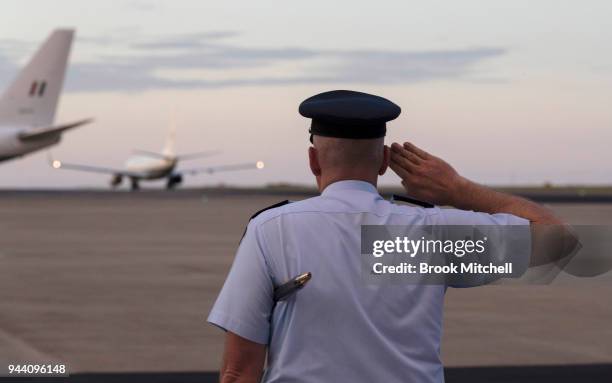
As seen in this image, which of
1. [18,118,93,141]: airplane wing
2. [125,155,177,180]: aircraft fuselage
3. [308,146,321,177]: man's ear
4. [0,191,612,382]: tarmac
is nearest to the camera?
[308,146,321,177]: man's ear

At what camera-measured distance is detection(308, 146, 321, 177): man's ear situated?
3.10 meters

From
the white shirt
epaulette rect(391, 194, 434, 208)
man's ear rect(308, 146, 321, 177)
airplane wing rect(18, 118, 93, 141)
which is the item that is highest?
man's ear rect(308, 146, 321, 177)

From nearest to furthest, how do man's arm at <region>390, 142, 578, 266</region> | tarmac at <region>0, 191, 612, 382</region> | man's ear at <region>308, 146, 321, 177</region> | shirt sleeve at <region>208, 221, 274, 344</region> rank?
shirt sleeve at <region>208, 221, 274, 344</region> → man's arm at <region>390, 142, 578, 266</region> → man's ear at <region>308, 146, 321, 177</region> → tarmac at <region>0, 191, 612, 382</region>

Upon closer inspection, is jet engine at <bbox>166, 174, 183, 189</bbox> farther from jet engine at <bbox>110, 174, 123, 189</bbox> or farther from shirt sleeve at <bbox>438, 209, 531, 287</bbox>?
shirt sleeve at <bbox>438, 209, 531, 287</bbox>

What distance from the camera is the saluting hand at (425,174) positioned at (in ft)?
10.0

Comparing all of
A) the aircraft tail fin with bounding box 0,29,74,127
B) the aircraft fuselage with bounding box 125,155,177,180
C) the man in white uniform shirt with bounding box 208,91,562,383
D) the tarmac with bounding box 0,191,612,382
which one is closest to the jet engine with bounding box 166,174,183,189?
the aircraft fuselage with bounding box 125,155,177,180

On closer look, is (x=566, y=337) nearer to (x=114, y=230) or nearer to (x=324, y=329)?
(x=324, y=329)

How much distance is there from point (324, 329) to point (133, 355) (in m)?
8.39

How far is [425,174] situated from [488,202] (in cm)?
23

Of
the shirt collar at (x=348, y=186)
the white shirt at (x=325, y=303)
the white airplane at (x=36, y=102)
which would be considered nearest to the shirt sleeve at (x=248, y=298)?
the white shirt at (x=325, y=303)

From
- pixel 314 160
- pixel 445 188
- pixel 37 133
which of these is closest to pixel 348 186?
pixel 314 160

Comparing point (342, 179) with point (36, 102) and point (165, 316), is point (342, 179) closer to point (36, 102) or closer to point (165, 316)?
point (165, 316)

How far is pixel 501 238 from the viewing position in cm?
297

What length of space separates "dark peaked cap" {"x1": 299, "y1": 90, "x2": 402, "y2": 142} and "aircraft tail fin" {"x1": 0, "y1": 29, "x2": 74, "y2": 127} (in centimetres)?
7268
